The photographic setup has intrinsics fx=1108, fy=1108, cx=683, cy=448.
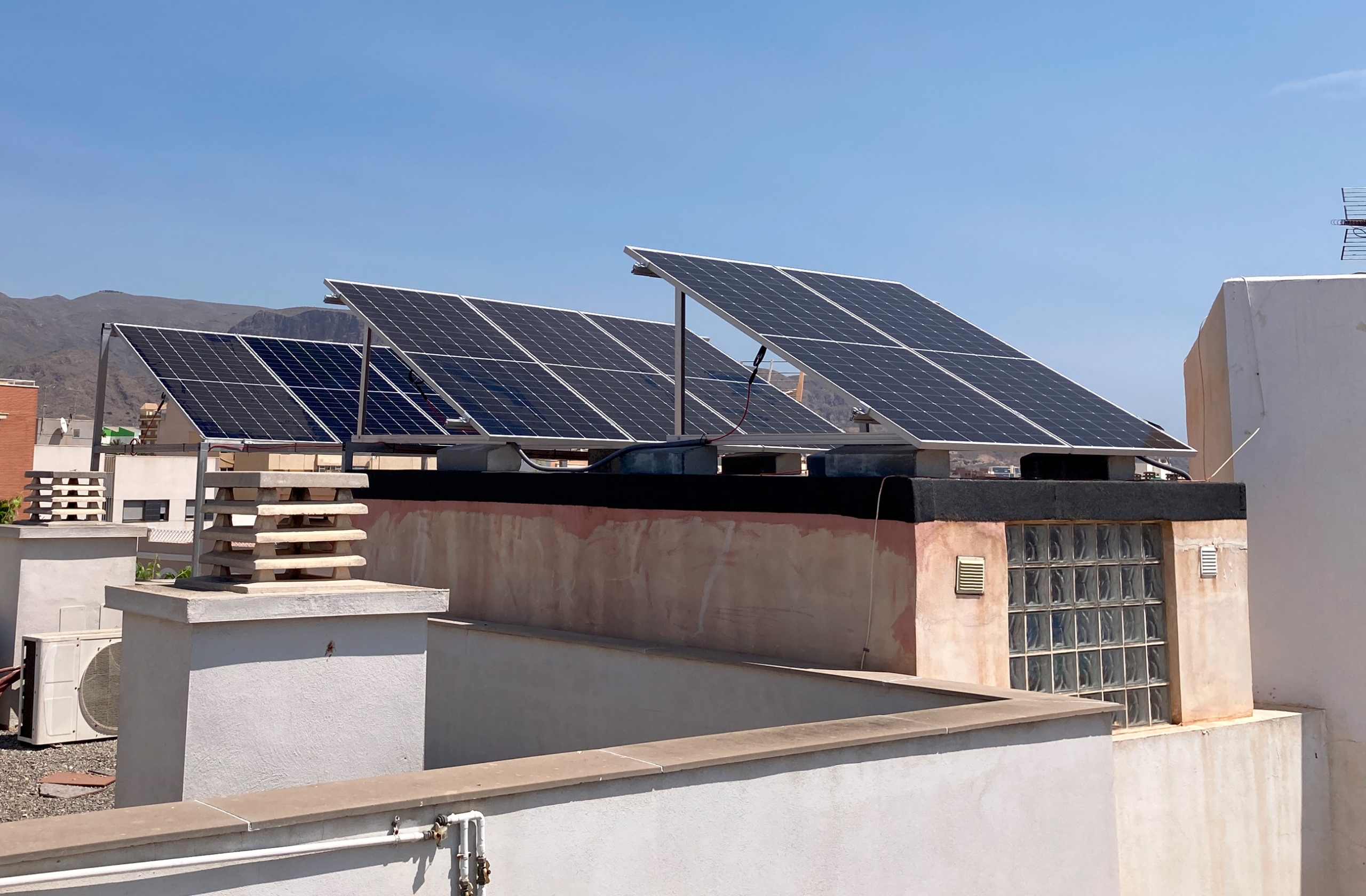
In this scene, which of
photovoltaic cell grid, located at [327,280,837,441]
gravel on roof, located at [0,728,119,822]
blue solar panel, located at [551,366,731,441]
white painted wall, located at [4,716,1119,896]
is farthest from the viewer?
blue solar panel, located at [551,366,731,441]

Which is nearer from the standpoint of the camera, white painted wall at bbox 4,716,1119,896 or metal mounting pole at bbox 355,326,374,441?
white painted wall at bbox 4,716,1119,896

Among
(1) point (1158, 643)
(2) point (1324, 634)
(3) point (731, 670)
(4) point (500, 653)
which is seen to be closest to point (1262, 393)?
Answer: (2) point (1324, 634)

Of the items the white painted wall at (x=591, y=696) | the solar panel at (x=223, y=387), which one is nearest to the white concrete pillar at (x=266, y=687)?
the white painted wall at (x=591, y=696)

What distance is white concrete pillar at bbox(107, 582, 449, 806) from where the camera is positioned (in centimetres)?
572

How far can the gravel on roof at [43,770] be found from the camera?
11172 millimetres

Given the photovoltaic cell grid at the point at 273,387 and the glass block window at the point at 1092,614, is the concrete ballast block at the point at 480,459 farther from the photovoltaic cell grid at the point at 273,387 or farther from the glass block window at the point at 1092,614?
the glass block window at the point at 1092,614

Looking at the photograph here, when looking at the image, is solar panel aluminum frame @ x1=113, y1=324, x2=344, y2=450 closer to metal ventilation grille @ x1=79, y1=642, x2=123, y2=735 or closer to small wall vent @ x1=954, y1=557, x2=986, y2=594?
metal ventilation grille @ x1=79, y1=642, x2=123, y2=735

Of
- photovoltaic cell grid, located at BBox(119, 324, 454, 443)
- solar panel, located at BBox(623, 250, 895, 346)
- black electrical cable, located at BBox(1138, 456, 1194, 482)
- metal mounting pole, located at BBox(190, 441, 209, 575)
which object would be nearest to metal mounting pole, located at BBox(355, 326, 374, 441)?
photovoltaic cell grid, located at BBox(119, 324, 454, 443)

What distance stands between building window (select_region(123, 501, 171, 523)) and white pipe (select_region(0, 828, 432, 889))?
132ft

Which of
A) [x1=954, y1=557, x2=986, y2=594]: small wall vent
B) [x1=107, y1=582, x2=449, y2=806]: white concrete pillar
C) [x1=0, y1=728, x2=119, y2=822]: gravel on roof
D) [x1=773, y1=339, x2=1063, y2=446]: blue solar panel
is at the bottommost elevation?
[x1=0, y1=728, x2=119, y2=822]: gravel on roof

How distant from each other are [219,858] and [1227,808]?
9574 millimetres

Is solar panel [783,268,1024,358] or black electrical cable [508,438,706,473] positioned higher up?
solar panel [783,268,1024,358]

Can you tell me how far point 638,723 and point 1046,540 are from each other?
13.1 feet

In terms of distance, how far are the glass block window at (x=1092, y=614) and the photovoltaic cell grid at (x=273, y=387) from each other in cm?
1132
